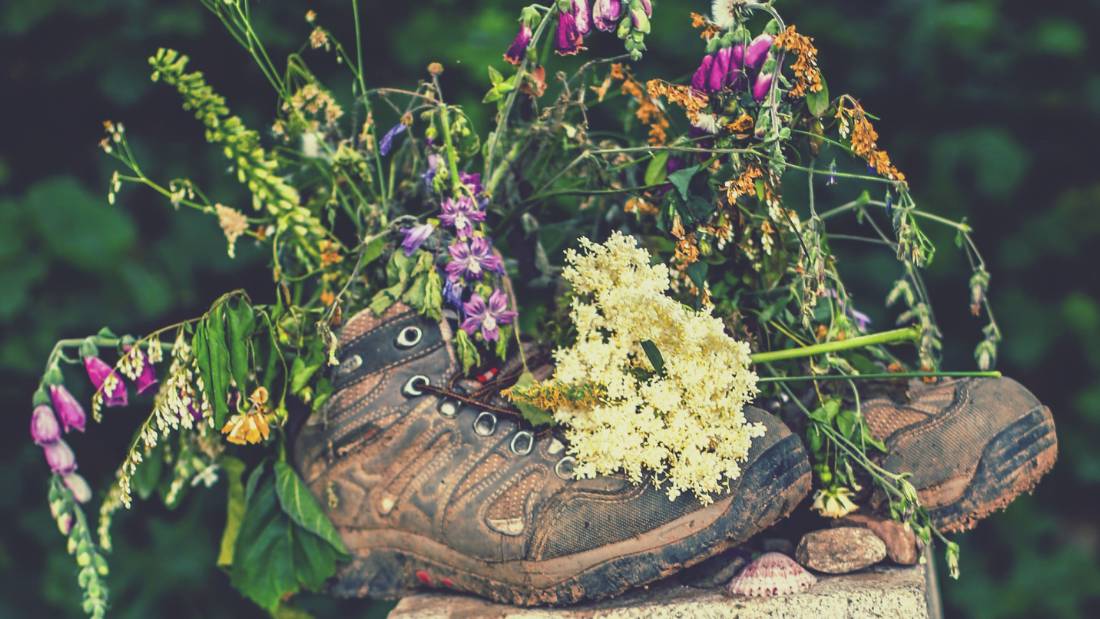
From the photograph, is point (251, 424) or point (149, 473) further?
point (149, 473)

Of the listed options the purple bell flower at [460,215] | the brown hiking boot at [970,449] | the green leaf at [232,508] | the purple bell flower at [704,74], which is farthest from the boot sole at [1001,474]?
the green leaf at [232,508]

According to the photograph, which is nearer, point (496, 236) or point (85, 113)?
point (496, 236)

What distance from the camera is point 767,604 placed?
129cm

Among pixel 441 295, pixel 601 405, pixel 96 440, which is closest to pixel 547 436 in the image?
pixel 601 405

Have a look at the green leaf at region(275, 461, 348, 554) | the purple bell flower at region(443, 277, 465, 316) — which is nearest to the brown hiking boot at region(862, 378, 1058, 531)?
the purple bell flower at region(443, 277, 465, 316)

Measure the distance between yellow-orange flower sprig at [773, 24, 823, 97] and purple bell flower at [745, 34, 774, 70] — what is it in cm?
1

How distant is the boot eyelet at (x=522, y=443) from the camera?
1.38m

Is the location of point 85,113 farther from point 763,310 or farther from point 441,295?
point 763,310

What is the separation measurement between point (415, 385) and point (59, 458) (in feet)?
1.32

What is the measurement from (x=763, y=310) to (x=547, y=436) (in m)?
0.30

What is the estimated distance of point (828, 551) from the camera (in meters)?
1.35

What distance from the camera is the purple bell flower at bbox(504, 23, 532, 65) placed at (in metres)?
1.36

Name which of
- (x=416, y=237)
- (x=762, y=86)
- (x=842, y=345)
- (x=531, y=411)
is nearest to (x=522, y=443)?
(x=531, y=411)

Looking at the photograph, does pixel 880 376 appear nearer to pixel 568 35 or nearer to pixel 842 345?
pixel 842 345
